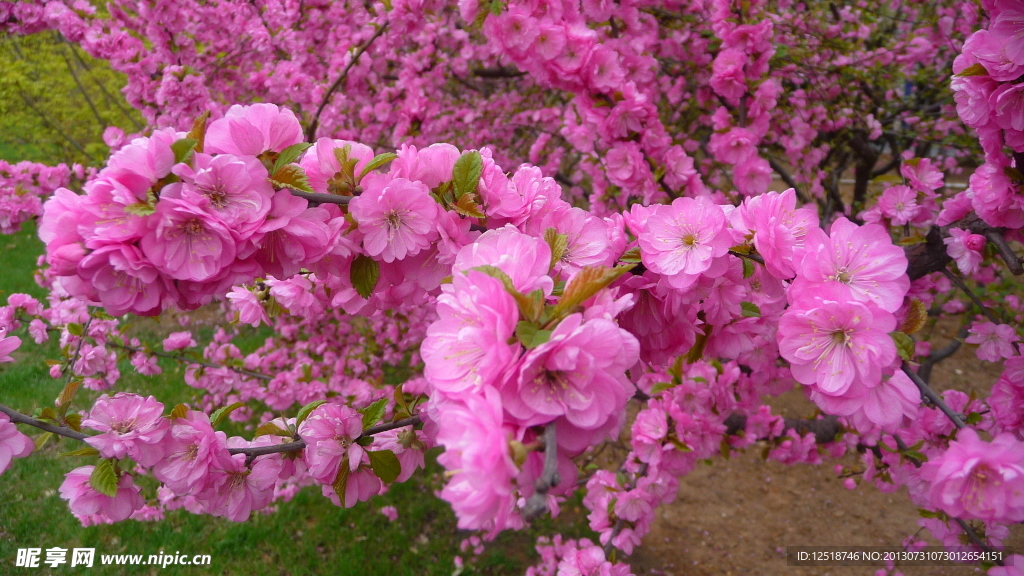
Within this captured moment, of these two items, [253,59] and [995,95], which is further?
[253,59]

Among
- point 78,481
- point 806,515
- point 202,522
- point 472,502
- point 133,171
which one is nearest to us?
point 472,502

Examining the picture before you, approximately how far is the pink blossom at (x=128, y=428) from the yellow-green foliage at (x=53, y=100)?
6.13 meters

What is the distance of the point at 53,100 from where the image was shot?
280 inches

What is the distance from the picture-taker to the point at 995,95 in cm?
124

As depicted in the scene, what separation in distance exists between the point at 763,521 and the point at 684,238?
377 cm

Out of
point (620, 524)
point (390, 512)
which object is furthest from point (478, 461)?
point (390, 512)

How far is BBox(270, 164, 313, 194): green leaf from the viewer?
40.1 inches

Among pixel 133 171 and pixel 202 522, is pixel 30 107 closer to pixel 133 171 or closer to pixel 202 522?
pixel 202 522

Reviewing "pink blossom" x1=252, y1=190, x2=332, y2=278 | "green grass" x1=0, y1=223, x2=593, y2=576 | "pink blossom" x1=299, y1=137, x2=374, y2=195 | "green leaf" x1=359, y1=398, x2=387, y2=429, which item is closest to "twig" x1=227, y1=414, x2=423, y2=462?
"green leaf" x1=359, y1=398, x2=387, y2=429

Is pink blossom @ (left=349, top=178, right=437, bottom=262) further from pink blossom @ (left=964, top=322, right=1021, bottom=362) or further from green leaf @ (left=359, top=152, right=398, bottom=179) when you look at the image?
pink blossom @ (left=964, top=322, right=1021, bottom=362)

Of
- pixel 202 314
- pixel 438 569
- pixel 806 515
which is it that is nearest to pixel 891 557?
pixel 806 515

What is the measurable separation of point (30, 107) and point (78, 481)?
26.1ft

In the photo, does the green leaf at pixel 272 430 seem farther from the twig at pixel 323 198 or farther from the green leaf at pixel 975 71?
the green leaf at pixel 975 71

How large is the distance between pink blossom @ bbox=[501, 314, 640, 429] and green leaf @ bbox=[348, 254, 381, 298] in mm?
515
